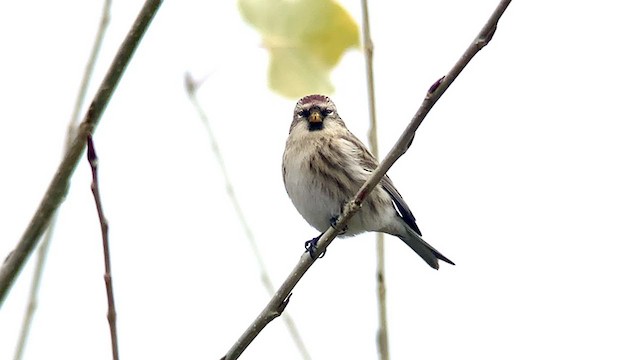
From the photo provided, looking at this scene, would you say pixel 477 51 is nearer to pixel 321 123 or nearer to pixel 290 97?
pixel 290 97

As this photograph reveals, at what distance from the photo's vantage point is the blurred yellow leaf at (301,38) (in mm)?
2863

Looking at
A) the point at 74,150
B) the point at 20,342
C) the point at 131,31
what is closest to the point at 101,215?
the point at 74,150

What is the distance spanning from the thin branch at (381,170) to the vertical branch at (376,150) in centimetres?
17

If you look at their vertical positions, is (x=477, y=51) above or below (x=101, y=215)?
above

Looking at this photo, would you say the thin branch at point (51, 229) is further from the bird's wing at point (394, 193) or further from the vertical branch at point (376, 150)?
the bird's wing at point (394, 193)

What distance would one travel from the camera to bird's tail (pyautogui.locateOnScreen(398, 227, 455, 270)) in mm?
5695

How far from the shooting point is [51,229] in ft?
8.69

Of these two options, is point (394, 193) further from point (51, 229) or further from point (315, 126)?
point (51, 229)

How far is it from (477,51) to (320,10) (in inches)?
31.4

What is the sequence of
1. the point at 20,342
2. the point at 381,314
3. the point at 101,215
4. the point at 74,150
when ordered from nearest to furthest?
the point at 101,215 < the point at 74,150 < the point at 20,342 < the point at 381,314

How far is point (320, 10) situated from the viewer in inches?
114

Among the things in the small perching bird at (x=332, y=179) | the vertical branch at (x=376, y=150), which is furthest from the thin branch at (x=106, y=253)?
the small perching bird at (x=332, y=179)

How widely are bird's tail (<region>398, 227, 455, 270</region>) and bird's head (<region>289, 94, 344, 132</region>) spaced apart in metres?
0.81

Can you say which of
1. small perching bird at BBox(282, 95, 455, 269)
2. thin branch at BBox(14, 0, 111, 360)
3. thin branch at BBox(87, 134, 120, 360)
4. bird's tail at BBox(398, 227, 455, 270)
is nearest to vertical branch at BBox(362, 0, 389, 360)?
thin branch at BBox(14, 0, 111, 360)
